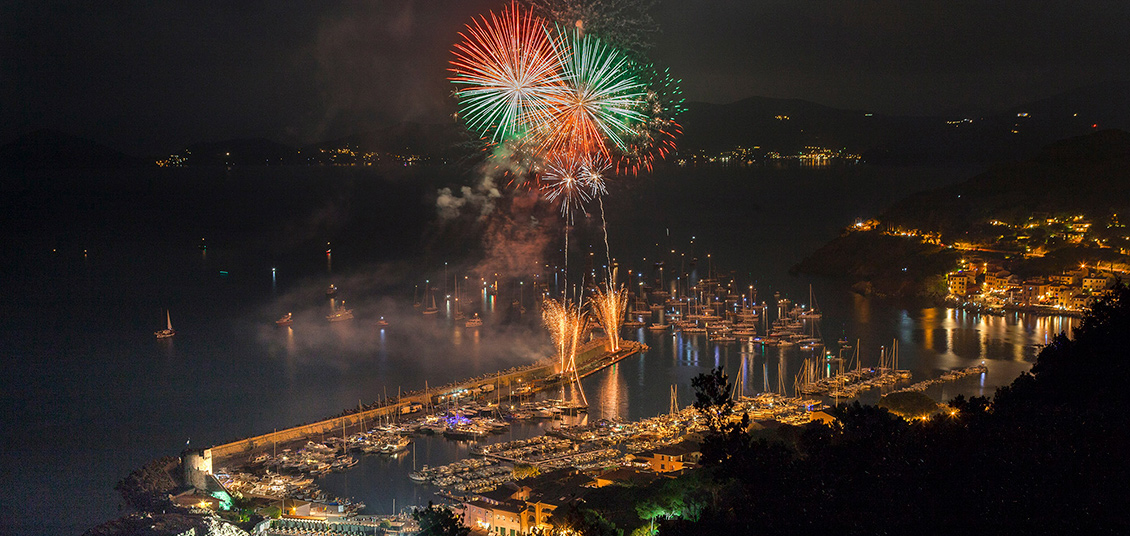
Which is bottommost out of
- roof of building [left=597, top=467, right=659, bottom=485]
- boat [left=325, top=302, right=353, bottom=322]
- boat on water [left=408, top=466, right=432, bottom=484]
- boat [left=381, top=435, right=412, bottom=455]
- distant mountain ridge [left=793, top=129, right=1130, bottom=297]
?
boat on water [left=408, top=466, right=432, bottom=484]

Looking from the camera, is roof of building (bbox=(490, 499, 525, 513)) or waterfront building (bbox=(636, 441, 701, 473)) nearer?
roof of building (bbox=(490, 499, 525, 513))

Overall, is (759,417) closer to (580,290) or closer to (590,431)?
(590,431)

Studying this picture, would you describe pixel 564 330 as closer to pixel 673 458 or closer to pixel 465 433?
pixel 465 433

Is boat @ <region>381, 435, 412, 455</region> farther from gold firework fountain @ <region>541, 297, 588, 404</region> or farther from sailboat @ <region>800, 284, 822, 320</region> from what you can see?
sailboat @ <region>800, 284, 822, 320</region>

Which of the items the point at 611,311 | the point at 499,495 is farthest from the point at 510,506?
the point at 611,311

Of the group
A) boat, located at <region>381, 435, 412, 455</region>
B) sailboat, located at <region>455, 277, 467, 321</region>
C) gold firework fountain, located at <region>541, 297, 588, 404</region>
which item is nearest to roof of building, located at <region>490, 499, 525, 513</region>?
boat, located at <region>381, 435, 412, 455</region>

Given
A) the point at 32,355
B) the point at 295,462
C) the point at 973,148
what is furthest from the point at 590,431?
the point at 973,148

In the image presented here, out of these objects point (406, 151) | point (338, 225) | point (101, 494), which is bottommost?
point (101, 494)
